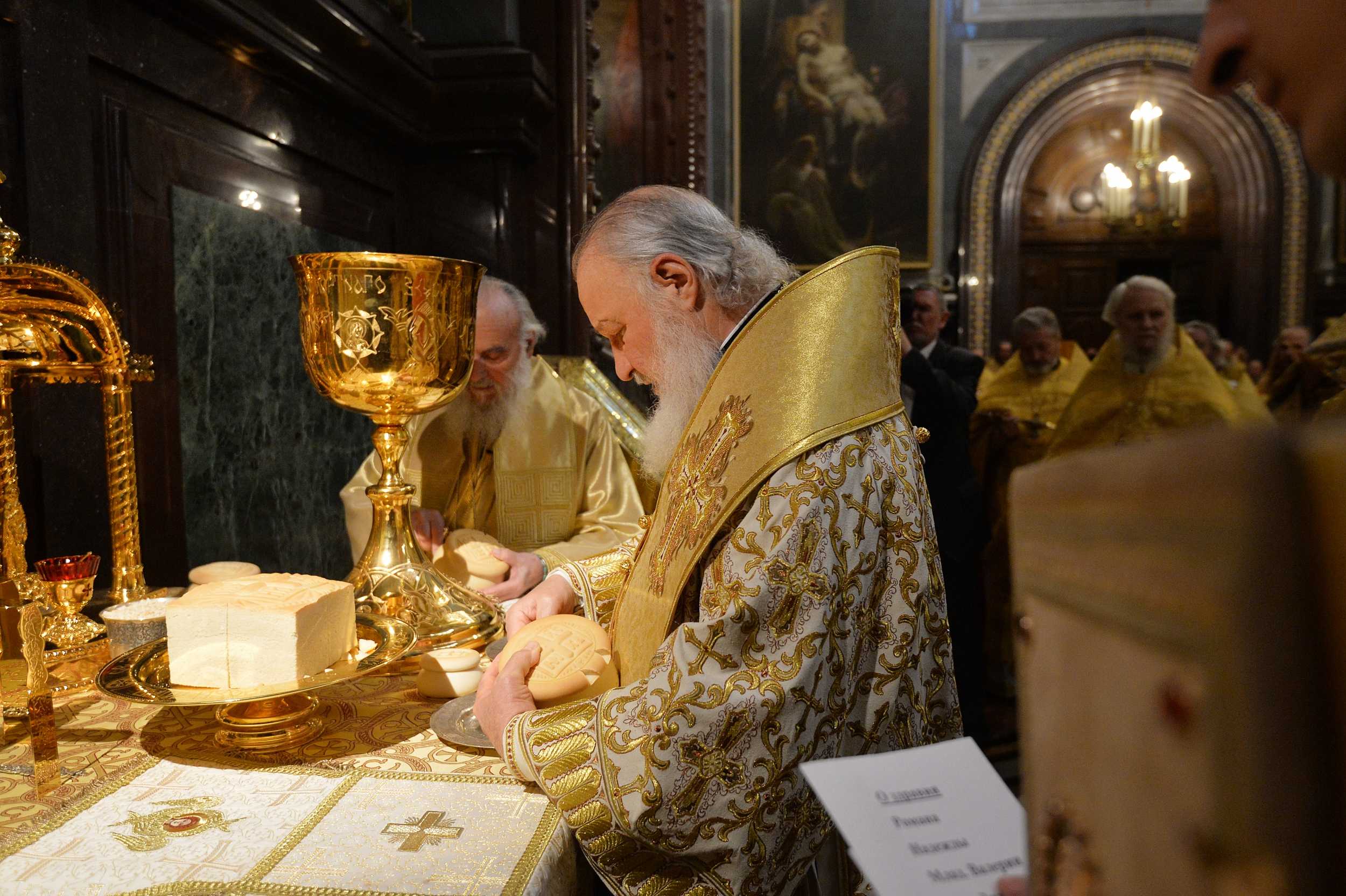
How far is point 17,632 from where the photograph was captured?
53.0 inches

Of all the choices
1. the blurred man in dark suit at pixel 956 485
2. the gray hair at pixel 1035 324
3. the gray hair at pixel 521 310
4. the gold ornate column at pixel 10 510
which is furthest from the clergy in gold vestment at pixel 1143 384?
the gold ornate column at pixel 10 510

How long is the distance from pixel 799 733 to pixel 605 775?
0.24 meters

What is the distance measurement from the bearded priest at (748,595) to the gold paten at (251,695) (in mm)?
191

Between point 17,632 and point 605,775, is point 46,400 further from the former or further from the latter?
point 605,775

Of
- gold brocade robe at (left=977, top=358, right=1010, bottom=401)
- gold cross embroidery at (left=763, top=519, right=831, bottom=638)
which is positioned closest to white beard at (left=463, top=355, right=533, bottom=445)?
gold cross embroidery at (left=763, top=519, right=831, bottom=638)

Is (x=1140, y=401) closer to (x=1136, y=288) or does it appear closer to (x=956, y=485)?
(x=1136, y=288)

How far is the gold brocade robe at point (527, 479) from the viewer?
9.46ft

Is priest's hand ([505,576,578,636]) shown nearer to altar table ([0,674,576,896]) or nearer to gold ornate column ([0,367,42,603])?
altar table ([0,674,576,896])

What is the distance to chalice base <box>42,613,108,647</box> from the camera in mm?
1614

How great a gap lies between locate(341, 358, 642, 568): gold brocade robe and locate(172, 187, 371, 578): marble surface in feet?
1.36

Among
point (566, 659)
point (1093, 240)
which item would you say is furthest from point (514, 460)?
point (1093, 240)

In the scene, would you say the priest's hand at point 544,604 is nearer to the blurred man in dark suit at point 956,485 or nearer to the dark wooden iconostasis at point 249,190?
the dark wooden iconostasis at point 249,190

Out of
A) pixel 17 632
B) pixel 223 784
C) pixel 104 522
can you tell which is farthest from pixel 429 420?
pixel 223 784

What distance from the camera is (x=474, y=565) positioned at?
2.35 m
